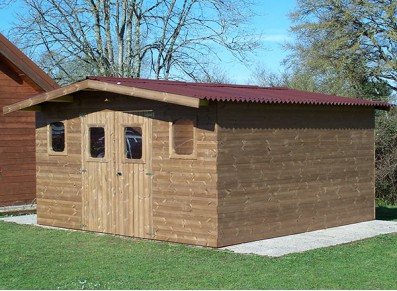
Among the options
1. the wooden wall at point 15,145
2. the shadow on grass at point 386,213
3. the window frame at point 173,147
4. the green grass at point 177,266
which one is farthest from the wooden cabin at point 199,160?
the wooden wall at point 15,145

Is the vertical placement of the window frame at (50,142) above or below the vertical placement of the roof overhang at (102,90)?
below

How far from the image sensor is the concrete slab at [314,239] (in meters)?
9.84

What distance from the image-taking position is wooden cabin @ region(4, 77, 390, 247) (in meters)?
10.2

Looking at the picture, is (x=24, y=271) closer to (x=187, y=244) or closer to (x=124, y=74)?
(x=187, y=244)

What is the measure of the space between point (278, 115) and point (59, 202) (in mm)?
4376

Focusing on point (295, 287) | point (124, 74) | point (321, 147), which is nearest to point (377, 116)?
point (321, 147)

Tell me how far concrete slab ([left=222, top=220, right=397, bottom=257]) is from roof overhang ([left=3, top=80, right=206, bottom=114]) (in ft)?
7.44

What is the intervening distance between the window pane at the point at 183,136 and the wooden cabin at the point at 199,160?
17 mm

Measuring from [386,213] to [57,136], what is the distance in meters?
7.56

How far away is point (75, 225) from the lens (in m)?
12.3

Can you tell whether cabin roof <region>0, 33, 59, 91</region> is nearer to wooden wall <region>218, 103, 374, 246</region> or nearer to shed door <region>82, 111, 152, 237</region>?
shed door <region>82, 111, 152, 237</region>

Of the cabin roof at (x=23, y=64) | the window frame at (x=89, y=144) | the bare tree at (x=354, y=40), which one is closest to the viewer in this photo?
the window frame at (x=89, y=144)

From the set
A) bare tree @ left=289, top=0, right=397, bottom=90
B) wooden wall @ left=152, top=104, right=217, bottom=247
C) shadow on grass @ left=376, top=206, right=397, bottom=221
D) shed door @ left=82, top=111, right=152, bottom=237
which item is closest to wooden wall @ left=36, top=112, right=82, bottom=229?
shed door @ left=82, top=111, right=152, bottom=237

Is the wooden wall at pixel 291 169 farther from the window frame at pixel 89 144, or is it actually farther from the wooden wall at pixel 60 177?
the wooden wall at pixel 60 177
